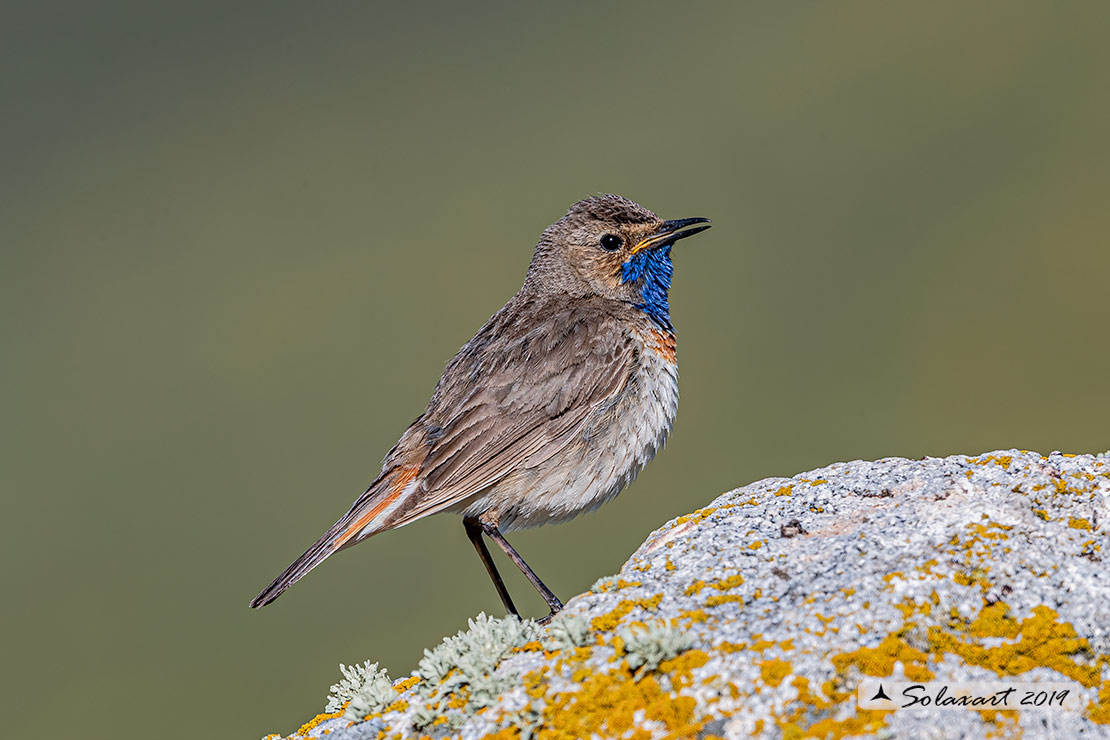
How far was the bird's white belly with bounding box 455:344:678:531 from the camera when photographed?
6930mm

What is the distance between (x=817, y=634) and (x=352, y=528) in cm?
317

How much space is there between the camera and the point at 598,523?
18.7m

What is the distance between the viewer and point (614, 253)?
816 cm

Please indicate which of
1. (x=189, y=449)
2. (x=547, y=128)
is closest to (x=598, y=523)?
(x=189, y=449)

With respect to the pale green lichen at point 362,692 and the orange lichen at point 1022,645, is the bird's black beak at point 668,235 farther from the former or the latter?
the orange lichen at point 1022,645

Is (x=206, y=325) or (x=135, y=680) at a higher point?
(x=206, y=325)

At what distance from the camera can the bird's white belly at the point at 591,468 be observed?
6.93 m

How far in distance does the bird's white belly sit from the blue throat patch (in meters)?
0.91

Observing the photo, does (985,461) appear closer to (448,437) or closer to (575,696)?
(575,696)

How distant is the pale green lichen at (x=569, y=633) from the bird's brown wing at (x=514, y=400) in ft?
7.38

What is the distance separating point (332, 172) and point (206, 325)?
43.5 ft

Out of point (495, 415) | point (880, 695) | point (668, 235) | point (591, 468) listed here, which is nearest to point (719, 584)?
point (880, 695)

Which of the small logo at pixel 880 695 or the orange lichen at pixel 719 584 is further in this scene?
the orange lichen at pixel 719 584

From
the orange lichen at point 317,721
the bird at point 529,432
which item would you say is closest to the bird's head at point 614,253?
the bird at point 529,432
